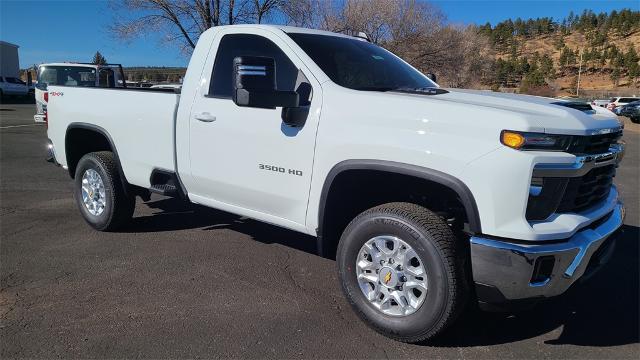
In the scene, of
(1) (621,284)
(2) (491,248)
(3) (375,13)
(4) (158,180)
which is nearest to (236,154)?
(4) (158,180)

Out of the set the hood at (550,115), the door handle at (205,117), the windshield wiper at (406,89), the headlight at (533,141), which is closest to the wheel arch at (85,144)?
the door handle at (205,117)

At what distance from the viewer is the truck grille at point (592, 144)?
9.52 feet

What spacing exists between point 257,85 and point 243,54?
1034 millimetres

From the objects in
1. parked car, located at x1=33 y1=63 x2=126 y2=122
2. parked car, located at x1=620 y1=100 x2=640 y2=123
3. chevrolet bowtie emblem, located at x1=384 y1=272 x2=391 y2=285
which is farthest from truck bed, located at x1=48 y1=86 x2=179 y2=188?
parked car, located at x1=620 y1=100 x2=640 y2=123

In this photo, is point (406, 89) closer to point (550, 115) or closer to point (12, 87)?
point (550, 115)

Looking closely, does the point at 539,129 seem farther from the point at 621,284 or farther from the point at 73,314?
the point at 73,314

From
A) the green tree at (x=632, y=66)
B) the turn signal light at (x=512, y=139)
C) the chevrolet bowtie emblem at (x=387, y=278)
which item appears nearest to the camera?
the turn signal light at (x=512, y=139)

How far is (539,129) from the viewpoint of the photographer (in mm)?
2779

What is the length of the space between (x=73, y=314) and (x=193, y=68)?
7.18 ft

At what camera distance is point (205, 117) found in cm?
422

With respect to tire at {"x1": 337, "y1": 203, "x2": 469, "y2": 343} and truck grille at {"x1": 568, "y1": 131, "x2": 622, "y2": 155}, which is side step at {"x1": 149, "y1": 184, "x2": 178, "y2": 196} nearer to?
tire at {"x1": 337, "y1": 203, "x2": 469, "y2": 343}

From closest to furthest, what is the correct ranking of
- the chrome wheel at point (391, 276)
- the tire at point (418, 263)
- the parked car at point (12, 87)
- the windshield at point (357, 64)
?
the tire at point (418, 263), the chrome wheel at point (391, 276), the windshield at point (357, 64), the parked car at point (12, 87)

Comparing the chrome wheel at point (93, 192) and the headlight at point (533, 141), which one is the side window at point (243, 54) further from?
the chrome wheel at point (93, 192)

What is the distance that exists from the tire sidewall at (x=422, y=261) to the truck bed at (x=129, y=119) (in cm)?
200
